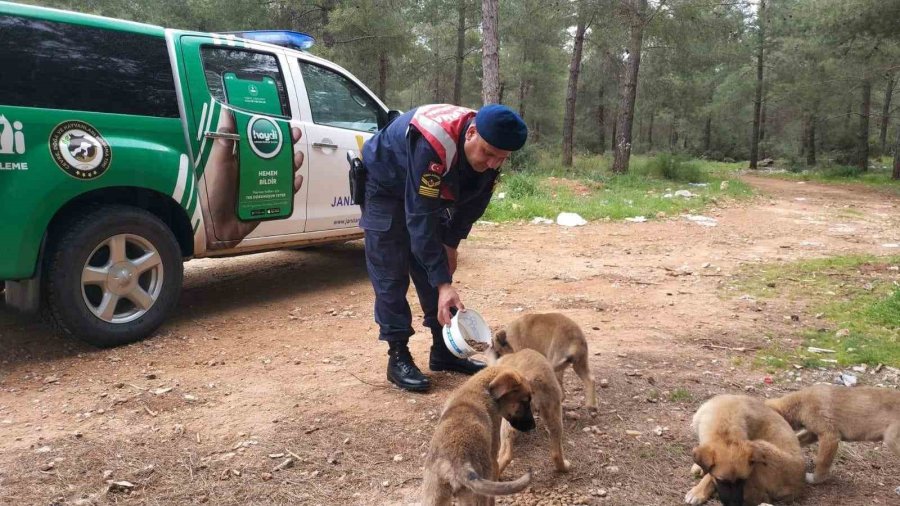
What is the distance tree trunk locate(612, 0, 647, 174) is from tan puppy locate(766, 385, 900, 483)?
50.5 ft

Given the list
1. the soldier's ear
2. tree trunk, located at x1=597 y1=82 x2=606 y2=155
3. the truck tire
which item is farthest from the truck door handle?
tree trunk, located at x1=597 y1=82 x2=606 y2=155

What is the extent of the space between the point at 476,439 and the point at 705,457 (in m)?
0.97

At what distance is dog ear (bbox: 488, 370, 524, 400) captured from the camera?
264 centimetres

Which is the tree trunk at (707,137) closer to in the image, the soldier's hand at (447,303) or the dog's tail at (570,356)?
the dog's tail at (570,356)

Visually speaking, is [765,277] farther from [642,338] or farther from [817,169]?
[817,169]

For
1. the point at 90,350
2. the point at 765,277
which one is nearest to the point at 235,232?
the point at 90,350

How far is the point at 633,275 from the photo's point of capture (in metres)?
6.79

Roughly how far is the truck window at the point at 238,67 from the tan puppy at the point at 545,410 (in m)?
3.31

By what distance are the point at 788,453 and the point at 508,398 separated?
123cm

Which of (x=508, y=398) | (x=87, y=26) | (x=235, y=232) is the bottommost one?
(x=508, y=398)

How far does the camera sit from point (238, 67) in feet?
16.4

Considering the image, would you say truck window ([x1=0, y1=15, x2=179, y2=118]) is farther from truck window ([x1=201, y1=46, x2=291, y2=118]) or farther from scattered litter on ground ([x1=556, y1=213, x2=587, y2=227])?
scattered litter on ground ([x1=556, y1=213, x2=587, y2=227])

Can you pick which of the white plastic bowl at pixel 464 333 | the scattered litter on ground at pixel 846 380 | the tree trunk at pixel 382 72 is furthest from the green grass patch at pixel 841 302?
the tree trunk at pixel 382 72

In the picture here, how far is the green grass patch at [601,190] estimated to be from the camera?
36.7ft
